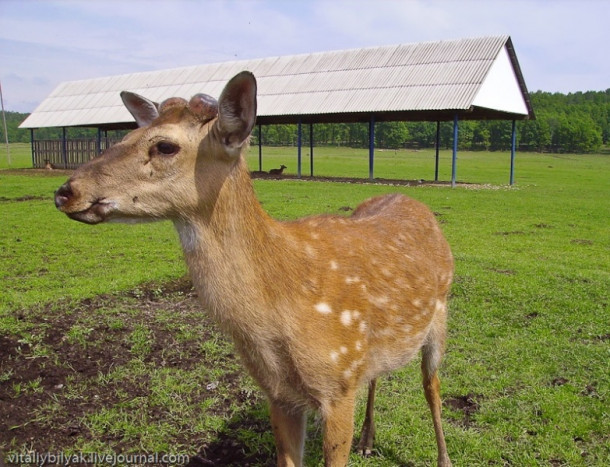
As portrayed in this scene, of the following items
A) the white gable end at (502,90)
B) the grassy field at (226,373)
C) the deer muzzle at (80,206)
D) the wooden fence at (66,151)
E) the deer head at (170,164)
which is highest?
the white gable end at (502,90)

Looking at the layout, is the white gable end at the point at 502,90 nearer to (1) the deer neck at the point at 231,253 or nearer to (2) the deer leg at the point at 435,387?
(2) the deer leg at the point at 435,387

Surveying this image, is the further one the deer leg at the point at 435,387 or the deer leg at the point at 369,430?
the deer leg at the point at 369,430

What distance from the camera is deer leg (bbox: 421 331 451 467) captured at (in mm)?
3973

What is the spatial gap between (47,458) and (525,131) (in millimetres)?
97942

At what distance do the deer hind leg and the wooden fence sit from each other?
3148cm

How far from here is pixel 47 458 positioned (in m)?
3.74

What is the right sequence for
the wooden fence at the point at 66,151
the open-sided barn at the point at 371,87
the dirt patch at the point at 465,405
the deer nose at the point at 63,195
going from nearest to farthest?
the deer nose at the point at 63,195, the dirt patch at the point at 465,405, the open-sided barn at the point at 371,87, the wooden fence at the point at 66,151

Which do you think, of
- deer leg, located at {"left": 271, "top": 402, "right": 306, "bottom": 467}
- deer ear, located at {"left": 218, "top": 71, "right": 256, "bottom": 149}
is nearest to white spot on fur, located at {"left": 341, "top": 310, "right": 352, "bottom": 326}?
deer leg, located at {"left": 271, "top": 402, "right": 306, "bottom": 467}

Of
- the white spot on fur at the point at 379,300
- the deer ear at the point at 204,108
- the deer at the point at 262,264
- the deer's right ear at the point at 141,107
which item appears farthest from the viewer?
the white spot on fur at the point at 379,300

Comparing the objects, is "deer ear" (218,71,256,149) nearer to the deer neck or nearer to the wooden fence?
the deer neck

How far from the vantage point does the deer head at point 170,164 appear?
2416 millimetres

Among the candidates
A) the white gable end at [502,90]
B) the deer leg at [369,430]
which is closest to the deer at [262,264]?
the deer leg at [369,430]

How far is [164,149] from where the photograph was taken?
2574 mm

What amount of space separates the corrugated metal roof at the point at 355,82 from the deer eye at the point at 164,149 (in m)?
21.8
